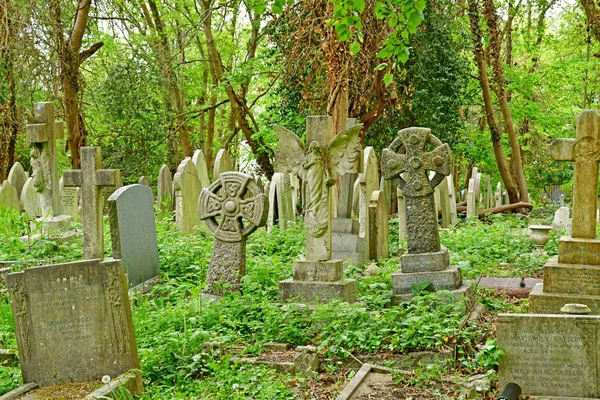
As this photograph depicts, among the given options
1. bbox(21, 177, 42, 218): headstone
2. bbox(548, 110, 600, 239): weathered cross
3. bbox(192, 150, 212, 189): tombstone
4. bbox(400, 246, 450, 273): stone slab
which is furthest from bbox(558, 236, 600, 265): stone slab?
bbox(21, 177, 42, 218): headstone

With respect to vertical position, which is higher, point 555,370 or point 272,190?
point 272,190

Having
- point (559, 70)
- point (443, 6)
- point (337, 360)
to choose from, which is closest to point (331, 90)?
point (443, 6)

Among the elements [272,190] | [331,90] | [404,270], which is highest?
[331,90]

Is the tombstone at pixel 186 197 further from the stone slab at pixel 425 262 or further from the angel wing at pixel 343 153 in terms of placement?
the stone slab at pixel 425 262

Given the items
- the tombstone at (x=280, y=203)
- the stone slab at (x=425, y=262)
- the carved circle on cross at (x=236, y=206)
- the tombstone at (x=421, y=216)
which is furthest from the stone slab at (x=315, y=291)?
the tombstone at (x=280, y=203)

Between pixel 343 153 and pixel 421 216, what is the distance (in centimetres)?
112

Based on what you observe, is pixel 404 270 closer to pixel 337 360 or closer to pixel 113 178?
pixel 337 360

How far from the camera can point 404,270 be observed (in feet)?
28.0

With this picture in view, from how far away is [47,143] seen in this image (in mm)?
12508

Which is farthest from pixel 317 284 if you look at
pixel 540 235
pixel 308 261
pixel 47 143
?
pixel 47 143

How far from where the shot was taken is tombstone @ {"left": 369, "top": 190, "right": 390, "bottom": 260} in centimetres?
1168

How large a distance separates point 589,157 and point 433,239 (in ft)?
6.04

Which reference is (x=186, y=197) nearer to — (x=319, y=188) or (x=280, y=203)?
(x=280, y=203)

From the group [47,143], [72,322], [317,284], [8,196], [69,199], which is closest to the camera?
[72,322]
